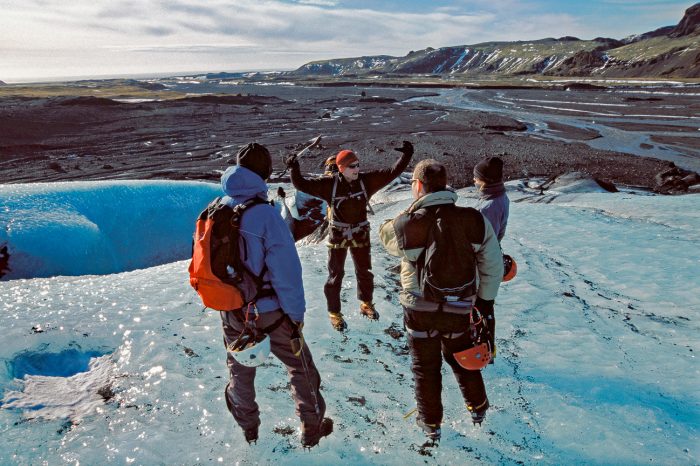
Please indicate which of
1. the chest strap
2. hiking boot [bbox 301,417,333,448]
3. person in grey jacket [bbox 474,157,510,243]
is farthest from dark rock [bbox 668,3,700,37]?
hiking boot [bbox 301,417,333,448]

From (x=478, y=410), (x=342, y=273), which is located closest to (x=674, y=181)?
(x=342, y=273)

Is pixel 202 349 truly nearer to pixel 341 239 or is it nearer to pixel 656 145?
pixel 341 239

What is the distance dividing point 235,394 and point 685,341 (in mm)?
5430

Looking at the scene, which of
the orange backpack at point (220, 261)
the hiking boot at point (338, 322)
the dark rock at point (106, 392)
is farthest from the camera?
the hiking boot at point (338, 322)

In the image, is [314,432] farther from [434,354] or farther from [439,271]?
[439,271]

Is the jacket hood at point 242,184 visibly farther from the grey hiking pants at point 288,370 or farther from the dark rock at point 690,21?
the dark rock at point 690,21

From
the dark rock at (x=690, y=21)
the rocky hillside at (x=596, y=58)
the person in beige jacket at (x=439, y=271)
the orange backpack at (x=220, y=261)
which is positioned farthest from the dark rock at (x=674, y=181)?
the dark rock at (x=690, y=21)

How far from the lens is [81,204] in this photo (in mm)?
11914

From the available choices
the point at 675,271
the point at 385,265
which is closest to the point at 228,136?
the point at 385,265

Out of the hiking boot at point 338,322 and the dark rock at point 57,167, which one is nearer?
the hiking boot at point 338,322

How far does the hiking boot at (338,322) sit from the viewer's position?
5.45m

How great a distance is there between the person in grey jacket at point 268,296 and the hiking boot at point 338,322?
2.07 metres

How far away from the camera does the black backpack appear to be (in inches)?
120

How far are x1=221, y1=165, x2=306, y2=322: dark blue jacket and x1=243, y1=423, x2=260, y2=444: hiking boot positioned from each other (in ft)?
3.81
